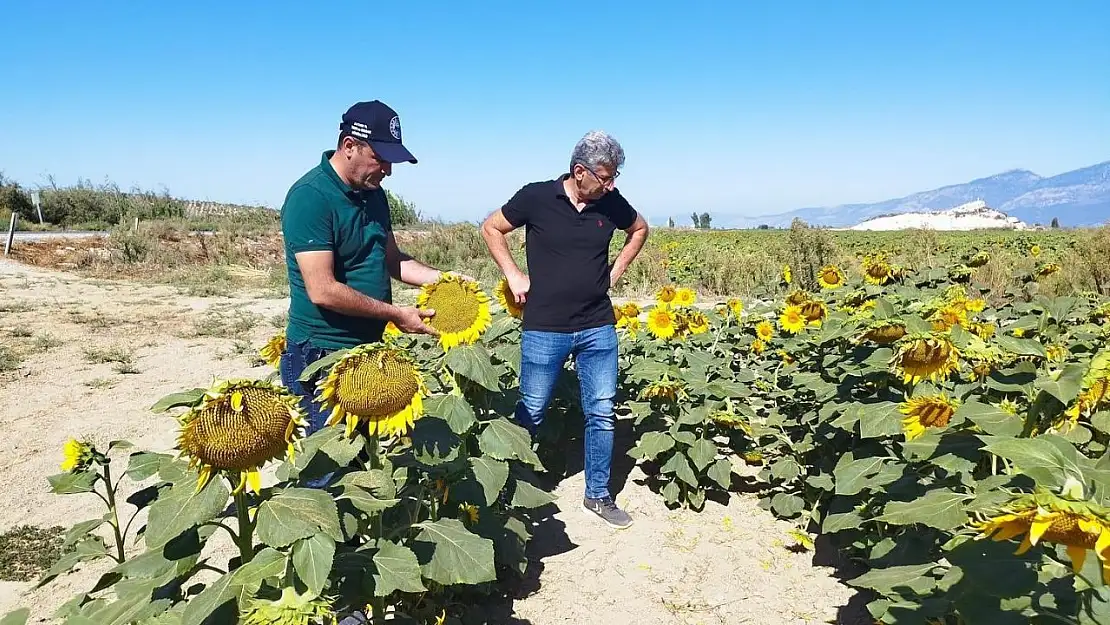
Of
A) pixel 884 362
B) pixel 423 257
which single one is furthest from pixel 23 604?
pixel 423 257

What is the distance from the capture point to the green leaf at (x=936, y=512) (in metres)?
1.51

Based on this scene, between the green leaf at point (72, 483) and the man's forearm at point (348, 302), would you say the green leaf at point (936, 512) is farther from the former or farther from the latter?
the green leaf at point (72, 483)

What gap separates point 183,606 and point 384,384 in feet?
2.32

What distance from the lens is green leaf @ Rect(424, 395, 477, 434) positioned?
1.89m

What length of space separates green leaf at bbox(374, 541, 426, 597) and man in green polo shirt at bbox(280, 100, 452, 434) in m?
0.74

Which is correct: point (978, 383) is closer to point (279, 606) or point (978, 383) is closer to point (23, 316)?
point (279, 606)

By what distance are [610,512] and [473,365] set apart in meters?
1.90

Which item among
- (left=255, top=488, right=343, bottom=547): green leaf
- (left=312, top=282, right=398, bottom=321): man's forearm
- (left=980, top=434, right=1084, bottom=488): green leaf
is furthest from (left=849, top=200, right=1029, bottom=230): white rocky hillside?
(left=255, top=488, right=343, bottom=547): green leaf

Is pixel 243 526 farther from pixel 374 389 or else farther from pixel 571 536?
pixel 571 536

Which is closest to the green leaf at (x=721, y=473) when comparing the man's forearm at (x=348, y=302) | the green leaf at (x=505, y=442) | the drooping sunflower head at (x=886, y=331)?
the drooping sunflower head at (x=886, y=331)

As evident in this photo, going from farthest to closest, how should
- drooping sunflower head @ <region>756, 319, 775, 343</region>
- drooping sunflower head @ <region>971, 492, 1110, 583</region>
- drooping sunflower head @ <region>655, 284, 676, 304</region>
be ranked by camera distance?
drooping sunflower head @ <region>655, 284, 676, 304</region> < drooping sunflower head @ <region>756, 319, 775, 343</region> < drooping sunflower head @ <region>971, 492, 1110, 583</region>

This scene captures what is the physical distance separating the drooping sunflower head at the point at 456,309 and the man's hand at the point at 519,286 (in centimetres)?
112

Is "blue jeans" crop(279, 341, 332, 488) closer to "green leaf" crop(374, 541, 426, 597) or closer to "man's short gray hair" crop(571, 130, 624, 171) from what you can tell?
"green leaf" crop(374, 541, 426, 597)

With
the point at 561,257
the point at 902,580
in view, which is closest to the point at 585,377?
the point at 561,257
